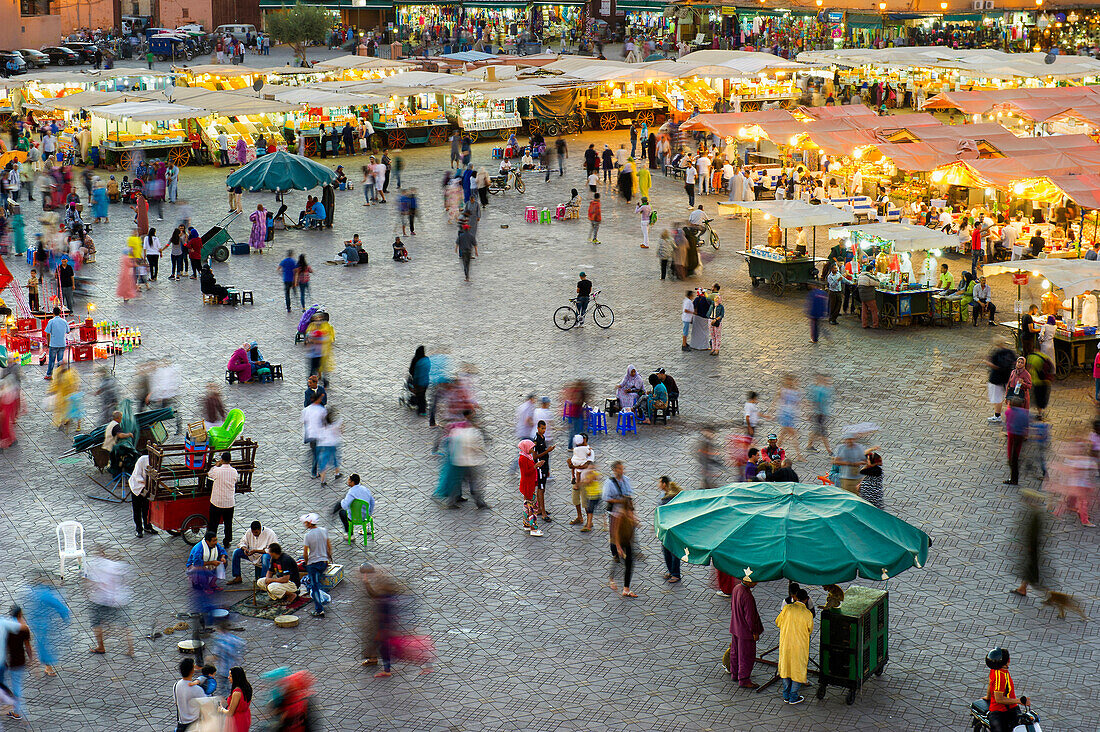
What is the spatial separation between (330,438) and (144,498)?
8.24 ft

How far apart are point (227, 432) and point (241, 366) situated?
4.29 meters

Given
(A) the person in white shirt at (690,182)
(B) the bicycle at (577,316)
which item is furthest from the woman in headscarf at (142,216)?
(A) the person in white shirt at (690,182)

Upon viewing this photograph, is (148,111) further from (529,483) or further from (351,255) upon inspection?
(529,483)

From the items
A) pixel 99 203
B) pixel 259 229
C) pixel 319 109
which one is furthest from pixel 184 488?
pixel 319 109

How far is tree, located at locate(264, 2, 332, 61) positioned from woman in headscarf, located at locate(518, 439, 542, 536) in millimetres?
64915

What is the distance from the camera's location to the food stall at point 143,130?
3944cm

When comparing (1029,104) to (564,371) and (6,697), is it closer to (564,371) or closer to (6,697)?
(564,371)

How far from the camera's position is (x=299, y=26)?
253ft

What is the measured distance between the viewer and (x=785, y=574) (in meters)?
11.1

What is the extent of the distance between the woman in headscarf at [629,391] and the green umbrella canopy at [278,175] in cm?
1488

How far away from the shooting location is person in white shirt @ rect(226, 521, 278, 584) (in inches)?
554

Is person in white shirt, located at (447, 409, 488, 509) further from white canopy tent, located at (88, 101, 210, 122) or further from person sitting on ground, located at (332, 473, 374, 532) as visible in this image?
white canopy tent, located at (88, 101, 210, 122)

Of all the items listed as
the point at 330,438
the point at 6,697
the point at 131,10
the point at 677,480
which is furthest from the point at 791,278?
the point at 131,10

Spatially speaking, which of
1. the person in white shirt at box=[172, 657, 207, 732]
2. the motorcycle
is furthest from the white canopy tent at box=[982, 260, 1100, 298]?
the person in white shirt at box=[172, 657, 207, 732]
